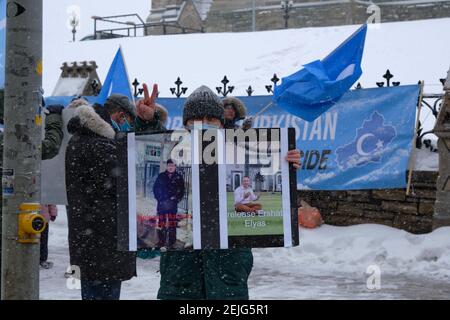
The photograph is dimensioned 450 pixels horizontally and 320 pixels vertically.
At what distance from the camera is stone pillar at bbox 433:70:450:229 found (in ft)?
31.4

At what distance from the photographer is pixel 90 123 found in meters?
5.18

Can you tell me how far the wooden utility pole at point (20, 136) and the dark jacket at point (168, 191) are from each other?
2.20 feet

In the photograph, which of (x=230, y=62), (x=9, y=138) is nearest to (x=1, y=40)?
(x=9, y=138)

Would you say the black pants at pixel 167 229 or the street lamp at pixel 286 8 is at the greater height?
the street lamp at pixel 286 8

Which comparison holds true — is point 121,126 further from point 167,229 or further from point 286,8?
point 286,8

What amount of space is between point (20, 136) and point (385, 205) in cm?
688

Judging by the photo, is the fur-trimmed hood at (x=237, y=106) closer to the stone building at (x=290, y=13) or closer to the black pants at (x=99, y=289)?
the black pants at (x=99, y=289)

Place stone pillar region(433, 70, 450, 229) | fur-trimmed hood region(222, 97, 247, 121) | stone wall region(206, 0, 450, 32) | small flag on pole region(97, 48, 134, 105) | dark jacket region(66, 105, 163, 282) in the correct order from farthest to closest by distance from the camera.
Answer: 1. stone wall region(206, 0, 450, 32)
2. stone pillar region(433, 70, 450, 229)
3. small flag on pole region(97, 48, 134, 105)
4. fur-trimmed hood region(222, 97, 247, 121)
5. dark jacket region(66, 105, 163, 282)

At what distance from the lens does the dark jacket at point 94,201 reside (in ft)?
16.6

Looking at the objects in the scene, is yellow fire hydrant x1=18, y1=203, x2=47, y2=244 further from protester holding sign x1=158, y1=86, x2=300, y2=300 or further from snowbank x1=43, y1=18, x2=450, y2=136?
snowbank x1=43, y1=18, x2=450, y2=136

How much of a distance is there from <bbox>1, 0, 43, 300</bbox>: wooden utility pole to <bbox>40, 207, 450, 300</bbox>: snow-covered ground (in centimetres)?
318

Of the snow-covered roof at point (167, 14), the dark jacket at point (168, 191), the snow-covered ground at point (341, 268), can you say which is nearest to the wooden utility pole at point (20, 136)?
the dark jacket at point (168, 191)

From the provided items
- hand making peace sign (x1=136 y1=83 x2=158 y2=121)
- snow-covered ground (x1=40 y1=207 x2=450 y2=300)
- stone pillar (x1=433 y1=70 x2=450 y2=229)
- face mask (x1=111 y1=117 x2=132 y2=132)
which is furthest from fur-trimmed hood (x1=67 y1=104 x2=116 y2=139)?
stone pillar (x1=433 y1=70 x2=450 y2=229)

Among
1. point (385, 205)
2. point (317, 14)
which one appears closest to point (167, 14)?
point (317, 14)
